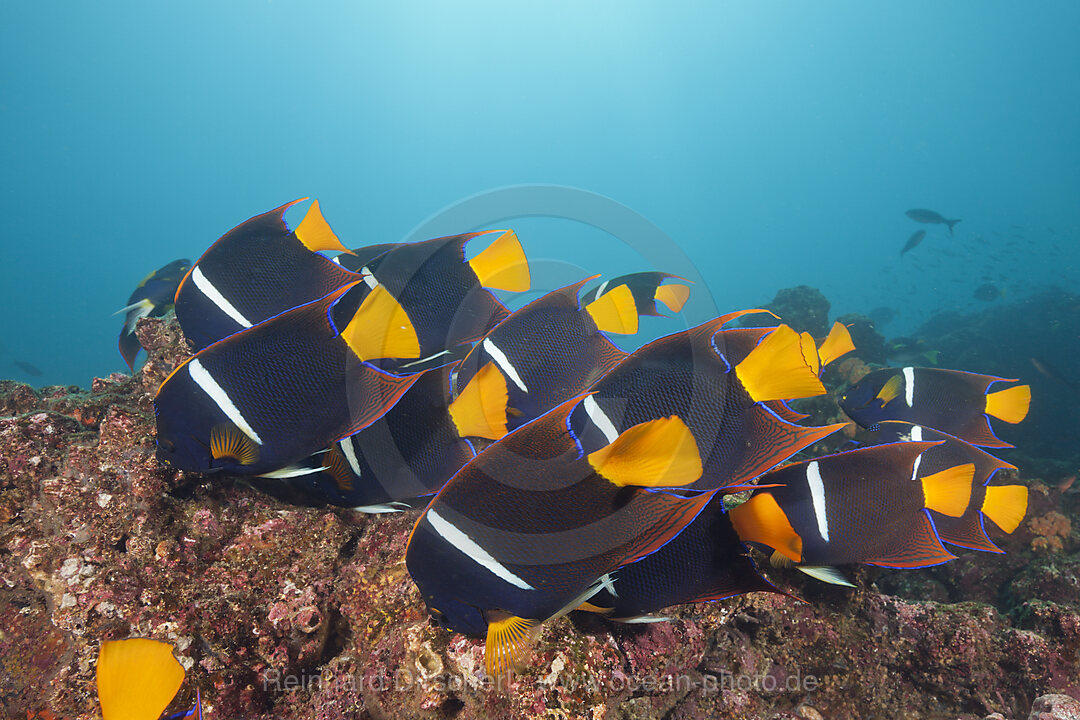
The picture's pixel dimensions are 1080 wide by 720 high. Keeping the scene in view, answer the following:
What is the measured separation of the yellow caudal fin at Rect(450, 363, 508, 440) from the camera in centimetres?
137

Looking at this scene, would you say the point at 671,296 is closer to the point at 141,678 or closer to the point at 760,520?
the point at 760,520

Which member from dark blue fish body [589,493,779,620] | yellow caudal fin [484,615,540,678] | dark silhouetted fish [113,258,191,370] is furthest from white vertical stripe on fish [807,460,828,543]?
dark silhouetted fish [113,258,191,370]

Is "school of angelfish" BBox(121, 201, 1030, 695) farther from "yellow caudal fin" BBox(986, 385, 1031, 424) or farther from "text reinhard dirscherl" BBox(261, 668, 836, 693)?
"yellow caudal fin" BBox(986, 385, 1031, 424)

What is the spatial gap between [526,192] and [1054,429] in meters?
12.0

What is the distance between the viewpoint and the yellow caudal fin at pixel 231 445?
127cm

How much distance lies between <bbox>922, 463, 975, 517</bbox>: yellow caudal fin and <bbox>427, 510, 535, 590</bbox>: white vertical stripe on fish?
4.93ft

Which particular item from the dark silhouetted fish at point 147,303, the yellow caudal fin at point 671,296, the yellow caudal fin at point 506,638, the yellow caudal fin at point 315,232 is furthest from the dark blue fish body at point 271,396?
the dark silhouetted fish at point 147,303

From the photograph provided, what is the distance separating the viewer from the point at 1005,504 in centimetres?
191

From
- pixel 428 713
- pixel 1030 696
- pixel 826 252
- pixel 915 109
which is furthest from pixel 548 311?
pixel 915 109

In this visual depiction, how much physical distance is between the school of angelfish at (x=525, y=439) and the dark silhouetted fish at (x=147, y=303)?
1.59 metres

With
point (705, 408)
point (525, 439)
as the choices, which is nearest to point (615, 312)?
point (705, 408)

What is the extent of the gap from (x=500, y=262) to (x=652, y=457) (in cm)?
127

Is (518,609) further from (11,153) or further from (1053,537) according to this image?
(11,153)

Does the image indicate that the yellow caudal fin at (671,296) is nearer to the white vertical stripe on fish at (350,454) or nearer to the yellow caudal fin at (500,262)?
the yellow caudal fin at (500,262)
